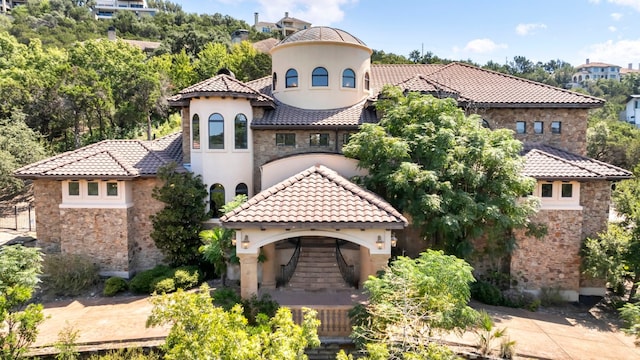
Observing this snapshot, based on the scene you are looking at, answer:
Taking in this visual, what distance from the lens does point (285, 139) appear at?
20172mm

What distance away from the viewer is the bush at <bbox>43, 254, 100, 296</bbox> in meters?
16.2

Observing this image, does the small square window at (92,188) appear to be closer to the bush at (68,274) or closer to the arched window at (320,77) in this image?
the bush at (68,274)

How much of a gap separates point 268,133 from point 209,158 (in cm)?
350

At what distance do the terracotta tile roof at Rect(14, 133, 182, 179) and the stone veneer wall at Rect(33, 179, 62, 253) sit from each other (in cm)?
A: 134

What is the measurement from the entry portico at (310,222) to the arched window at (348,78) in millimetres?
10944

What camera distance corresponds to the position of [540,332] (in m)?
12.9

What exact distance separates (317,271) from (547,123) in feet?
49.8

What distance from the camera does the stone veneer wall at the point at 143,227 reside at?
18125mm

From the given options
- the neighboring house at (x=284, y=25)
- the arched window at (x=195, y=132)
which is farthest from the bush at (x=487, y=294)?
the neighboring house at (x=284, y=25)

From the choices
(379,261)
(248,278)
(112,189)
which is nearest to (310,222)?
(379,261)

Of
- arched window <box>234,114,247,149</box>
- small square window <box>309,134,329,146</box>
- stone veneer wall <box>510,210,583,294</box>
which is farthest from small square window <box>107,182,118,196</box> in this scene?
stone veneer wall <box>510,210,583,294</box>

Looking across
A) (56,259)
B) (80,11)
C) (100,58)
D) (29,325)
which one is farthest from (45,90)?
(80,11)

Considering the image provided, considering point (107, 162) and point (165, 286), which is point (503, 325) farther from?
point (107, 162)

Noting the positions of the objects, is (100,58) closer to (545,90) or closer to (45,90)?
(45,90)
